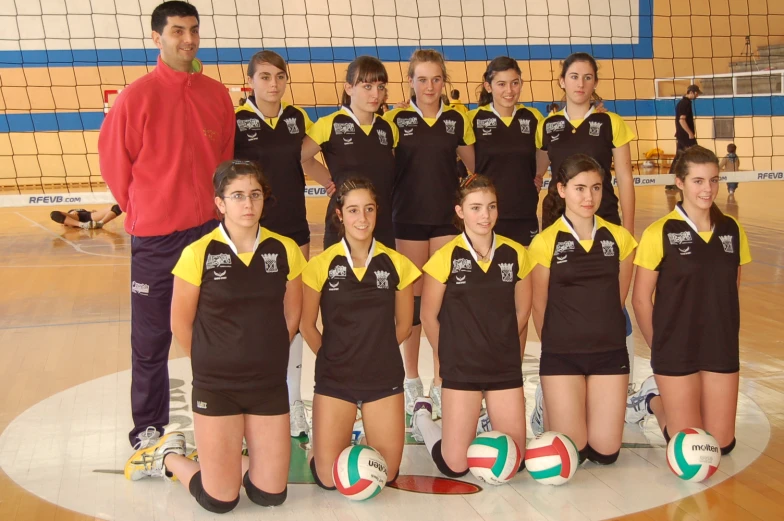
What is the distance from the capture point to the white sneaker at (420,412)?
3730 mm

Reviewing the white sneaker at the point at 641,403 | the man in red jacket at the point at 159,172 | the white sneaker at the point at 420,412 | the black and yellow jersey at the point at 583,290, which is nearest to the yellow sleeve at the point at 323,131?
the man in red jacket at the point at 159,172

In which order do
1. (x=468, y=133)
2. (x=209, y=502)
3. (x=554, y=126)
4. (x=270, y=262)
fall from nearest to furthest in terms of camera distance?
(x=209, y=502) → (x=270, y=262) → (x=554, y=126) → (x=468, y=133)

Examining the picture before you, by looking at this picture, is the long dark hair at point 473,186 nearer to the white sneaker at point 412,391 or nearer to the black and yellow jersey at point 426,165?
the black and yellow jersey at point 426,165

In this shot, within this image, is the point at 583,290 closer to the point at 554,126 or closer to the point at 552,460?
the point at 552,460

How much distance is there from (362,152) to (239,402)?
1.37 m

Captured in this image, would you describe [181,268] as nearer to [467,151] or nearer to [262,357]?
[262,357]

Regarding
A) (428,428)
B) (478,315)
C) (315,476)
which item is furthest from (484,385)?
(315,476)

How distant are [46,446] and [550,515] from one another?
217 centimetres

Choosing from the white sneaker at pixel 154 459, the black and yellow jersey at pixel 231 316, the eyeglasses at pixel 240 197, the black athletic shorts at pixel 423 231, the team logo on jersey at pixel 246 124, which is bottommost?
the white sneaker at pixel 154 459

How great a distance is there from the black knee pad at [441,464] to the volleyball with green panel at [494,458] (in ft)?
0.29

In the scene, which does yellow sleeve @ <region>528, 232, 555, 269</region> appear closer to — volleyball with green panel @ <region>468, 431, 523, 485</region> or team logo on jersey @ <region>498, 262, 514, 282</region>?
team logo on jersey @ <region>498, 262, 514, 282</region>

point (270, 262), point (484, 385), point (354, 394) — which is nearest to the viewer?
point (270, 262)

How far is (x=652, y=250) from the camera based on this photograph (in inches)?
135

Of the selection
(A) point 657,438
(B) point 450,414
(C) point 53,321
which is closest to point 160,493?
(B) point 450,414
